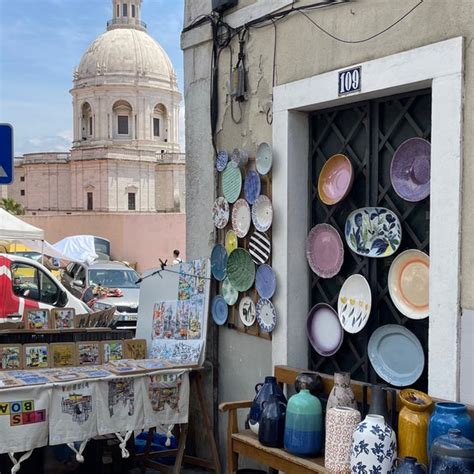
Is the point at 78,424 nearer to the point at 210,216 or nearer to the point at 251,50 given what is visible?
the point at 210,216

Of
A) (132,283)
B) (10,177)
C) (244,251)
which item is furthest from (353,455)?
(132,283)

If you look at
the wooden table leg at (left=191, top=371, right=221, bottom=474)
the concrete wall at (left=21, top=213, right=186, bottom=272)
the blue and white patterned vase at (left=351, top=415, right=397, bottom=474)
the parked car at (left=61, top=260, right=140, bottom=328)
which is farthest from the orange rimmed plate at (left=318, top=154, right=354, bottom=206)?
the concrete wall at (left=21, top=213, right=186, bottom=272)

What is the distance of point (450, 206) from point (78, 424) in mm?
2772

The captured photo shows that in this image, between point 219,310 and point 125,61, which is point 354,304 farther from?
point 125,61

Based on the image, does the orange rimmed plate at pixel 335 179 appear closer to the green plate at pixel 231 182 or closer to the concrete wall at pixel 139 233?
the green plate at pixel 231 182

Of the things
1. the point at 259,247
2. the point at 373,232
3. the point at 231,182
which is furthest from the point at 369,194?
the point at 231,182

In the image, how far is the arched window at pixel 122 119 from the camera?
196 feet

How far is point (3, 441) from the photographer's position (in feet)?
14.0

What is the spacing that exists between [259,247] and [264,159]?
2.06ft

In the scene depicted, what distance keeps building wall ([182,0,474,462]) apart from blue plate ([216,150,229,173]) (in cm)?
7

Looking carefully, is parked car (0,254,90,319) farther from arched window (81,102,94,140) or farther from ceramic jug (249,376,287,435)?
arched window (81,102,94,140)

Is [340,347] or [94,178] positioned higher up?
[94,178]

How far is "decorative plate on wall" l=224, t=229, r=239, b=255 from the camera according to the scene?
511 cm

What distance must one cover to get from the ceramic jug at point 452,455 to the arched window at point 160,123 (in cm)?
5939
